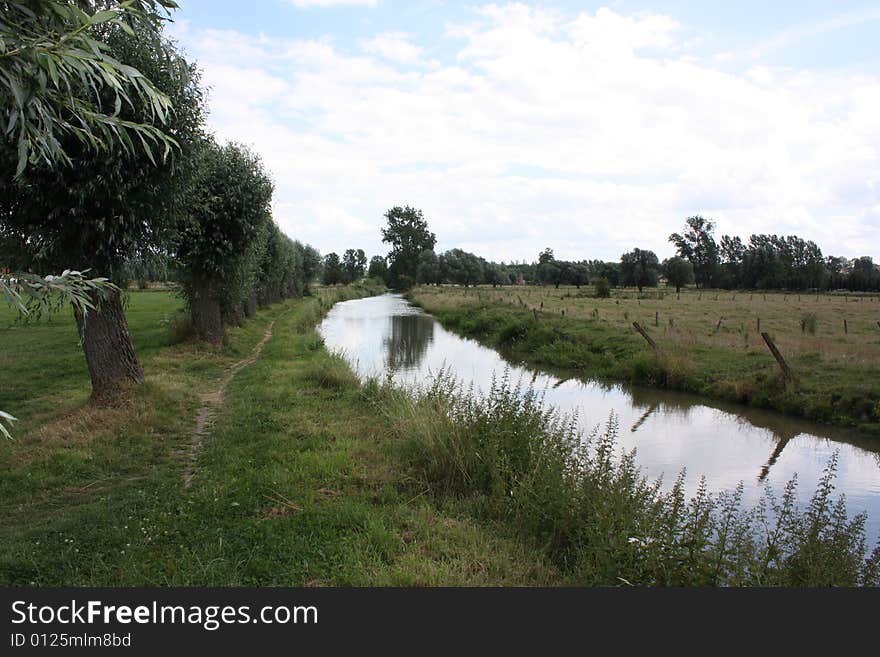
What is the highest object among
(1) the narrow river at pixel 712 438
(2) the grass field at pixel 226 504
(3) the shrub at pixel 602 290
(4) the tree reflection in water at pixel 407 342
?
(3) the shrub at pixel 602 290

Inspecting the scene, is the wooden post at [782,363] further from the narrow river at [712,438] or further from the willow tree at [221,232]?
the willow tree at [221,232]

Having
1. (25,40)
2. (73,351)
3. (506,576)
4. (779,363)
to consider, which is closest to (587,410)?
(779,363)

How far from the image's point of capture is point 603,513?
570 cm

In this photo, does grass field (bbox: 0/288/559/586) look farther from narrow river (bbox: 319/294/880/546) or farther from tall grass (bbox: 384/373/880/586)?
narrow river (bbox: 319/294/880/546)

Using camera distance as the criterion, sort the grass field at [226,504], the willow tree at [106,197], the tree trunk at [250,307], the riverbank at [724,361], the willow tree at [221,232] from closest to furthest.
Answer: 1. the grass field at [226,504]
2. the willow tree at [106,197]
3. the riverbank at [724,361]
4. the willow tree at [221,232]
5. the tree trunk at [250,307]

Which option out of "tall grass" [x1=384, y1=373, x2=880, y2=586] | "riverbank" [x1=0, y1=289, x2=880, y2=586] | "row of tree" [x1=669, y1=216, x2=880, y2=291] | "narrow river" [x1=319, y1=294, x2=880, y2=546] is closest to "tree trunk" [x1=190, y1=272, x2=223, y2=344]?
"narrow river" [x1=319, y1=294, x2=880, y2=546]

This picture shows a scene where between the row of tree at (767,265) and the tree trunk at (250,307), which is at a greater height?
the row of tree at (767,265)

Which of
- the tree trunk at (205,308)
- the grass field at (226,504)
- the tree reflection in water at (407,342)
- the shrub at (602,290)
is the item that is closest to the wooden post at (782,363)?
the tree reflection in water at (407,342)

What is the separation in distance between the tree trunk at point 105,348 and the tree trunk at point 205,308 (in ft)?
26.0

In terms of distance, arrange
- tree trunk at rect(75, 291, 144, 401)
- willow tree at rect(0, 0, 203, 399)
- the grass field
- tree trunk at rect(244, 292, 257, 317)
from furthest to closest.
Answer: tree trunk at rect(244, 292, 257, 317) < tree trunk at rect(75, 291, 144, 401) < willow tree at rect(0, 0, 203, 399) < the grass field

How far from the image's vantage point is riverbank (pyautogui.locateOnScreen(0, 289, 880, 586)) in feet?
Answer: 15.8

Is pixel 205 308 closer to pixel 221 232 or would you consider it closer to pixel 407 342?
pixel 221 232

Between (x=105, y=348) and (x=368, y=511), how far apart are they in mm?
6376

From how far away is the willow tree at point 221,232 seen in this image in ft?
53.2
